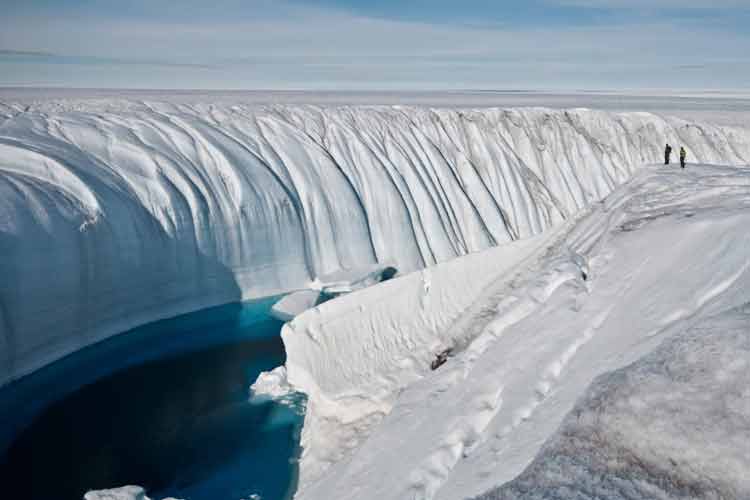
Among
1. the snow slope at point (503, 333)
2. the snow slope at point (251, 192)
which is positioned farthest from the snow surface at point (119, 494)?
the snow slope at point (251, 192)

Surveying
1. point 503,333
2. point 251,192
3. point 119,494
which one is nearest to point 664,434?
point 503,333

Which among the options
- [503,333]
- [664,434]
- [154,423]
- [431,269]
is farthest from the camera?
[154,423]

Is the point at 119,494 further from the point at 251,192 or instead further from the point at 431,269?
the point at 251,192

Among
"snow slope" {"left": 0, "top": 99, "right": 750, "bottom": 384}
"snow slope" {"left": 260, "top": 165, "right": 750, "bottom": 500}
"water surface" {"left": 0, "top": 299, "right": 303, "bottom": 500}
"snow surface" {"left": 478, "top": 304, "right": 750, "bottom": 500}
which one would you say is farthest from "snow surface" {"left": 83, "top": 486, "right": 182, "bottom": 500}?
"snow surface" {"left": 478, "top": 304, "right": 750, "bottom": 500}

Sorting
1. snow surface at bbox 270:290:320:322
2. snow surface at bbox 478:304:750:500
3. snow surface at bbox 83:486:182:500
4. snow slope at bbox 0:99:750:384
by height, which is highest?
snow slope at bbox 0:99:750:384

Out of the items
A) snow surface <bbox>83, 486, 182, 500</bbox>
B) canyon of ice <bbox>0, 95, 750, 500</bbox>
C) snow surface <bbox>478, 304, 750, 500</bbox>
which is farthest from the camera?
snow surface <bbox>83, 486, 182, 500</bbox>

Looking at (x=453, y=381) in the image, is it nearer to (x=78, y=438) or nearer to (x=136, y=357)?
(x=78, y=438)

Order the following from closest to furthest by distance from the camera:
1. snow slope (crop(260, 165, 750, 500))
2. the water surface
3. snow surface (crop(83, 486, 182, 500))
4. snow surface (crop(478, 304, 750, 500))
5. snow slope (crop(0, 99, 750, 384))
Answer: snow surface (crop(478, 304, 750, 500)), snow slope (crop(260, 165, 750, 500)), snow surface (crop(83, 486, 182, 500)), the water surface, snow slope (crop(0, 99, 750, 384))

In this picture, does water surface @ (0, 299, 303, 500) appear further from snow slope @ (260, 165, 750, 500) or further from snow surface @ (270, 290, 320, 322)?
snow surface @ (270, 290, 320, 322)
